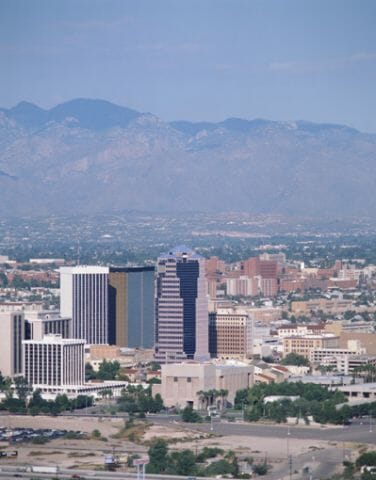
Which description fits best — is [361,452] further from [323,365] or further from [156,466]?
[323,365]

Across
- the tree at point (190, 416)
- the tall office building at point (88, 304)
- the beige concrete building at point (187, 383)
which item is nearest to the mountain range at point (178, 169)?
the tall office building at point (88, 304)

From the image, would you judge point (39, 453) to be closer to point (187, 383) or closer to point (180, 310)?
point (187, 383)

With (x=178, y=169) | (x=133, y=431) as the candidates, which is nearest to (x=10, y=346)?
(x=133, y=431)

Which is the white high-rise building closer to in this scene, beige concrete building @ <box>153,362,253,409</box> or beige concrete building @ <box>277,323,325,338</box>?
beige concrete building @ <box>153,362,253,409</box>

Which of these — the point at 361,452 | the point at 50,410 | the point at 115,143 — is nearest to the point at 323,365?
the point at 50,410

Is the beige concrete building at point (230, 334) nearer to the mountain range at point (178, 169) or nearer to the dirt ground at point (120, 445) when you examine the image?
the dirt ground at point (120, 445)

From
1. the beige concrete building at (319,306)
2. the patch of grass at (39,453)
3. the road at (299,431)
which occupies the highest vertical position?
the beige concrete building at (319,306)

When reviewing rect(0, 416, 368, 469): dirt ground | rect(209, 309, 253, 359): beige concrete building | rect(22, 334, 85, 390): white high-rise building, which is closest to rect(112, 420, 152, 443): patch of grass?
rect(0, 416, 368, 469): dirt ground

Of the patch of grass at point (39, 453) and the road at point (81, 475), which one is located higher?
the patch of grass at point (39, 453)
